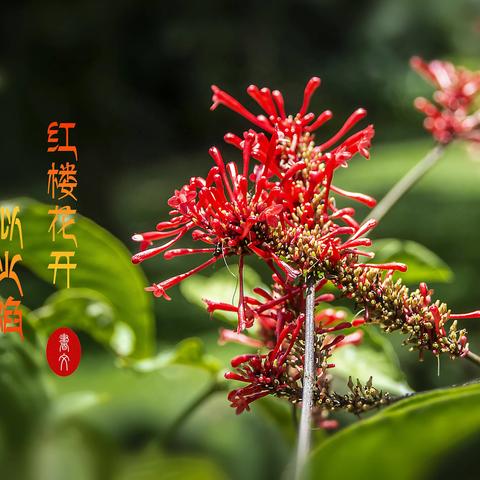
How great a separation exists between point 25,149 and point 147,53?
3.03 feet

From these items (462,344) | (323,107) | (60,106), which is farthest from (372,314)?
(323,107)

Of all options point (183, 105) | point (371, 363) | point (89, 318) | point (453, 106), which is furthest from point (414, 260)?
point (183, 105)

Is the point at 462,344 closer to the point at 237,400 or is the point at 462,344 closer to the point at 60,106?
the point at 237,400

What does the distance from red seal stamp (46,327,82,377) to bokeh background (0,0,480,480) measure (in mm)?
1312

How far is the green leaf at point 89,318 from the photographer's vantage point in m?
0.82

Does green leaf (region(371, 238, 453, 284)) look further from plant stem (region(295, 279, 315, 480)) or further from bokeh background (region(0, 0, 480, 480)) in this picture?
bokeh background (region(0, 0, 480, 480))

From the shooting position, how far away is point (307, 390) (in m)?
0.39

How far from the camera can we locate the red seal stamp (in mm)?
791

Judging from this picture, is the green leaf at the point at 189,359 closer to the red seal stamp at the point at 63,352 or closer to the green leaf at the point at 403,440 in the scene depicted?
the red seal stamp at the point at 63,352

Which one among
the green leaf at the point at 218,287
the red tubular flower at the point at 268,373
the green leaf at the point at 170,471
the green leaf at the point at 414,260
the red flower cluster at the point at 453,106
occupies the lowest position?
the green leaf at the point at 170,471

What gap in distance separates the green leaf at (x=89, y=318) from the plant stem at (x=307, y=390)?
1.41ft

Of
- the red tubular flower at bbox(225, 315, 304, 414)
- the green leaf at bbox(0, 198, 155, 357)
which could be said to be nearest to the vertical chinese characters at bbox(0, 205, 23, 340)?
the green leaf at bbox(0, 198, 155, 357)

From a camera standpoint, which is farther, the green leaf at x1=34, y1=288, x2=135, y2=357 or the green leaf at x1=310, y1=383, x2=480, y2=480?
the green leaf at x1=34, y1=288, x2=135, y2=357

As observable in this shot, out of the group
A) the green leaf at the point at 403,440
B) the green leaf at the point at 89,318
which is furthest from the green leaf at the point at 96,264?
the green leaf at the point at 403,440
